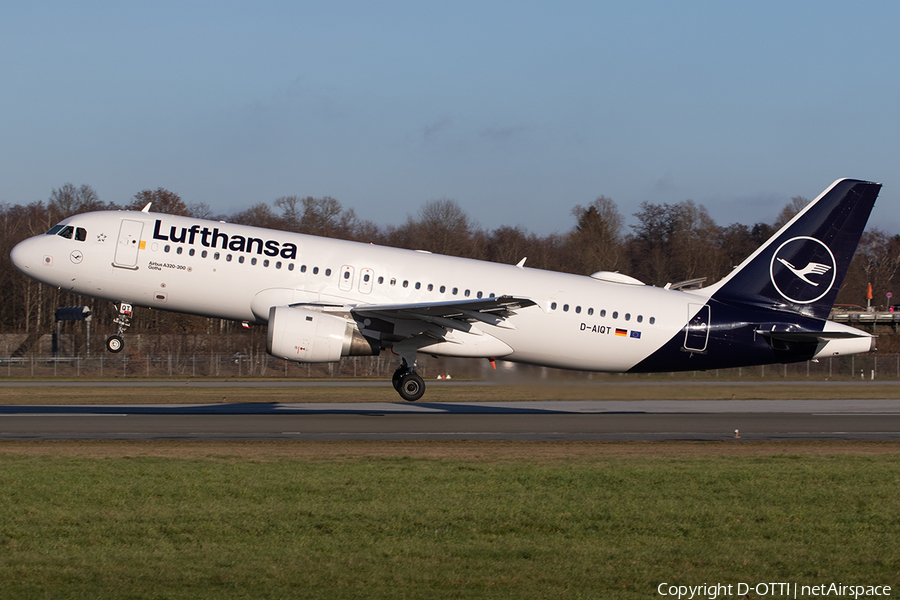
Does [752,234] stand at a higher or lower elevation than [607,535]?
higher

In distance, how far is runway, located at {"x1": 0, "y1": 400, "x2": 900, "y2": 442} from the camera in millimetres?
21703

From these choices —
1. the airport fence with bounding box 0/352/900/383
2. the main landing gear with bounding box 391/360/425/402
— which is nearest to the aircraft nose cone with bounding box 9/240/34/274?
the main landing gear with bounding box 391/360/425/402

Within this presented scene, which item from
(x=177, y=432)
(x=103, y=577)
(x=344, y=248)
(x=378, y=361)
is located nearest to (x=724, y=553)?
(x=103, y=577)

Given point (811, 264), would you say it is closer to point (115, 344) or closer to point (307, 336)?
point (307, 336)

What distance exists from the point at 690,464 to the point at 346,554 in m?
9.30

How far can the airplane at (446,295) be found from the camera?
2528 cm

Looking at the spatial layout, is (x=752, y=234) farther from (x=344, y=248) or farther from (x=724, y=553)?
(x=724, y=553)

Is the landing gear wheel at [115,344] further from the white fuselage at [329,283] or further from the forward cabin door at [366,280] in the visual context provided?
the forward cabin door at [366,280]

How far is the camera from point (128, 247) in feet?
83.3

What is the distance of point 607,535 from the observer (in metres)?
10.8

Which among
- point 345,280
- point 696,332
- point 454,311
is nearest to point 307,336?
point 345,280

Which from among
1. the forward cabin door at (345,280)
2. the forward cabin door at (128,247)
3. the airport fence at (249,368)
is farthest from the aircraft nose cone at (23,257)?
the airport fence at (249,368)

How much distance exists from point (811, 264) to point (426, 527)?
21.0 m

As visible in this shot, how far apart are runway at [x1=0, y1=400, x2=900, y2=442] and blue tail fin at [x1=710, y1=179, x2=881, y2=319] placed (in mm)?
3837
